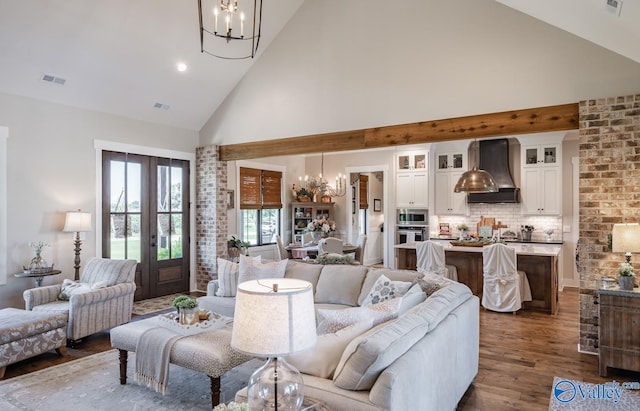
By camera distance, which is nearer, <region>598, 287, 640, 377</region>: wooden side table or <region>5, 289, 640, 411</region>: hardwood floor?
<region>5, 289, 640, 411</region>: hardwood floor

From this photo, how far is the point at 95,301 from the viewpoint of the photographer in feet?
14.9

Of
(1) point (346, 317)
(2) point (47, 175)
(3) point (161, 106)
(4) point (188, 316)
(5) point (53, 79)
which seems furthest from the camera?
(3) point (161, 106)

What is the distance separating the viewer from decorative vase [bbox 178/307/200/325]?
3.55m

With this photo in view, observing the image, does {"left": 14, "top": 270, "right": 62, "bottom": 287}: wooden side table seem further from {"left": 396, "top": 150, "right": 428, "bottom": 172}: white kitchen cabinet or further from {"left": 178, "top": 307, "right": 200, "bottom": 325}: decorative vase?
{"left": 396, "top": 150, "right": 428, "bottom": 172}: white kitchen cabinet

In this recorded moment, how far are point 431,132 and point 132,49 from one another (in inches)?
167

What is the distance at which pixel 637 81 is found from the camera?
13.5 feet

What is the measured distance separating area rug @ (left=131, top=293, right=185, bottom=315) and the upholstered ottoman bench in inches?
66.4

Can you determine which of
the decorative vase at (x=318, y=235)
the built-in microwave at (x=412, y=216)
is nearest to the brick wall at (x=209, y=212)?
the decorative vase at (x=318, y=235)

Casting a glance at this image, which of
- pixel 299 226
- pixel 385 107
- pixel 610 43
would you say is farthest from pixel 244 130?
pixel 610 43

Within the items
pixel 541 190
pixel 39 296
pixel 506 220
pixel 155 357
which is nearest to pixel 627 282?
pixel 155 357

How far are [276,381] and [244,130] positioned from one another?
5912 mm

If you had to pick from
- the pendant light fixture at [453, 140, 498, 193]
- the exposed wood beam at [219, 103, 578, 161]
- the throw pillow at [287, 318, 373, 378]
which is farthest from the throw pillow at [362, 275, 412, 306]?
the pendant light fixture at [453, 140, 498, 193]

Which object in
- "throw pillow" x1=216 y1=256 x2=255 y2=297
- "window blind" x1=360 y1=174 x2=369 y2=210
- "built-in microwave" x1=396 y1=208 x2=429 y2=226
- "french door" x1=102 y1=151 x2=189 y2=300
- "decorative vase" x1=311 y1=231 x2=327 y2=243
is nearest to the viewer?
"throw pillow" x1=216 y1=256 x2=255 y2=297

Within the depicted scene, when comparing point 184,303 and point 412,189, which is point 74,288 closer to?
point 184,303
